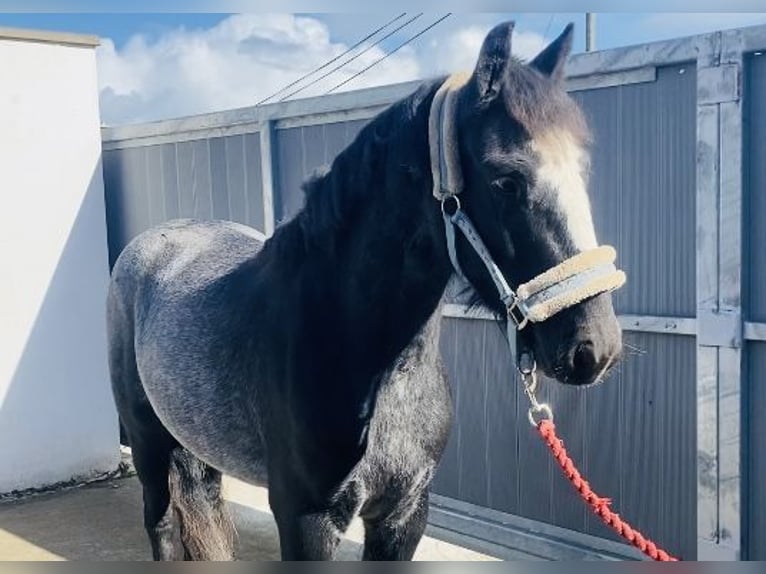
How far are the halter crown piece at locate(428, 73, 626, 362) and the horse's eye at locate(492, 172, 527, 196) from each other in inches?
3.5

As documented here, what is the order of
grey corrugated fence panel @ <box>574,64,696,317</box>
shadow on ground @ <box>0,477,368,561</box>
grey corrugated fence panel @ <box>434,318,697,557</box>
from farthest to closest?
shadow on ground @ <box>0,477,368,561</box>, grey corrugated fence panel @ <box>434,318,697,557</box>, grey corrugated fence panel @ <box>574,64,696,317</box>

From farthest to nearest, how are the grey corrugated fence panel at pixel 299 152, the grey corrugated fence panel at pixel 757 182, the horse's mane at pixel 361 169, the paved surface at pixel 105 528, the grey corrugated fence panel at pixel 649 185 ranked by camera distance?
the grey corrugated fence panel at pixel 299 152 → the paved surface at pixel 105 528 → the grey corrugated fence panel at pixel 649 185 → the grey corrugated fence panel at pixel 757 182 → the horse's mane at pixel 361 169

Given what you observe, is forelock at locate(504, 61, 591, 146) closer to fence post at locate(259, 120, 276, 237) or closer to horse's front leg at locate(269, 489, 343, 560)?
horse's front leg at locate(269, 489, 343, 560)

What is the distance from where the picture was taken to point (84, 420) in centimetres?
392

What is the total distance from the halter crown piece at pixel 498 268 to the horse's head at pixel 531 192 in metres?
0.02

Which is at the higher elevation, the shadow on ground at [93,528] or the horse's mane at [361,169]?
the horse's mane at [361,169]

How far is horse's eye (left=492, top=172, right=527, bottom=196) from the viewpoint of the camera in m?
1.25

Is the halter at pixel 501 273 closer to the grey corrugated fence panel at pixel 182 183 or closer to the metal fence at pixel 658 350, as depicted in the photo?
the metal fence at pixel 658 350

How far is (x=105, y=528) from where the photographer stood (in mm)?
3416

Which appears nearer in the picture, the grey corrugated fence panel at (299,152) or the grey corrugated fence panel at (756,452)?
the grey corrugated fence panel at (756,452)

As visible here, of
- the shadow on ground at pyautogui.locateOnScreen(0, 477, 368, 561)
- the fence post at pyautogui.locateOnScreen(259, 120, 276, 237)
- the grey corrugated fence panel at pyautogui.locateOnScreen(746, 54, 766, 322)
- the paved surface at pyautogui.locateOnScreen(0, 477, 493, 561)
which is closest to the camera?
the grey corrugated fence panel at pyautogui.locateOnScreen(746, 54, 766, 322)

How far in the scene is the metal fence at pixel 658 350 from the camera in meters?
2.30

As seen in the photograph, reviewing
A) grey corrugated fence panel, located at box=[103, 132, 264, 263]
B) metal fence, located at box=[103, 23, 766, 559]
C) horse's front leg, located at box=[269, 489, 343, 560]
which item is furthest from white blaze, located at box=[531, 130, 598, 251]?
grey corrugated fence panel, located at box=[103, 132, 264, 263]

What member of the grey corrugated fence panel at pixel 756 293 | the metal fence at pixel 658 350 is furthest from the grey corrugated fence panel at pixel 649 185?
the grey corrugated fence panel at pixel 756 293
